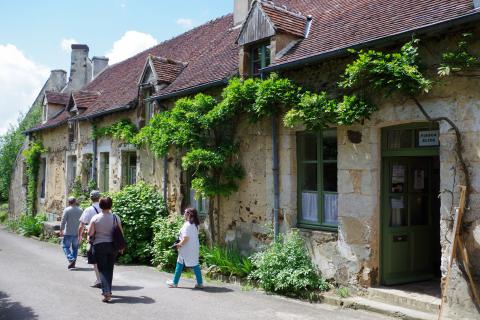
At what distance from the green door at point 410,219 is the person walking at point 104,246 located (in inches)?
162

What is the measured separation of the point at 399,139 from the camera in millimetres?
7449

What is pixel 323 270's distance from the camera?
316 inches

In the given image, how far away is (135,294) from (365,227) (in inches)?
149

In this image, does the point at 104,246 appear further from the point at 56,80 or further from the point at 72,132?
the point at 56,80

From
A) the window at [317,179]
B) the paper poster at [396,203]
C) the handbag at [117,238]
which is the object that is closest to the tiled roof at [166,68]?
the window at [317,179]

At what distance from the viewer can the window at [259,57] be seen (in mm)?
9695

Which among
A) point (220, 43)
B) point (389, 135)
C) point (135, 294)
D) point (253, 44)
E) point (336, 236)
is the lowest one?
point (135, 294)

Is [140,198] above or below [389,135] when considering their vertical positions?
below

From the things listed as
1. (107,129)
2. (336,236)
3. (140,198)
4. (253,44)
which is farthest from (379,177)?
(107,129)

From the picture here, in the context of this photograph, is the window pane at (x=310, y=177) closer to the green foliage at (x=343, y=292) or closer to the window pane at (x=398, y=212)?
the window pane at (x=398, y=212)

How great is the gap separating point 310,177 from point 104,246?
11.9 feet

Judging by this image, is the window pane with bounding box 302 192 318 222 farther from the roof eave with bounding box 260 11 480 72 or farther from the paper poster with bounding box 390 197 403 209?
the roof eave with bounding box 260 11 480 72

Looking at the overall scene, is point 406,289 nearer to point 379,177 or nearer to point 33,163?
point 379,177

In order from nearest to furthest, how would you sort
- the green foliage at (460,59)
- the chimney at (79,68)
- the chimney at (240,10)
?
the green foliage at (460,59)
the chimney at (240,10)
the chimney at (79,68)
